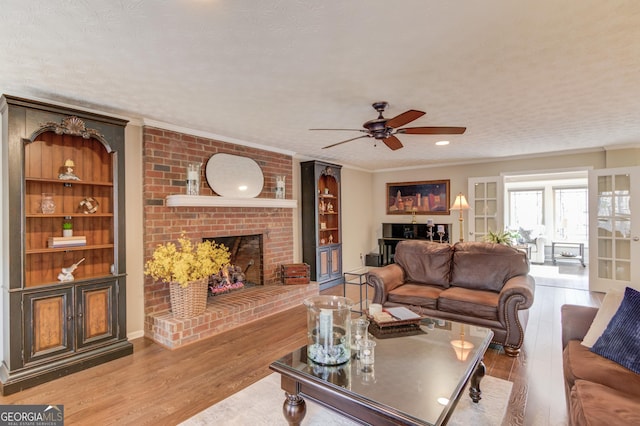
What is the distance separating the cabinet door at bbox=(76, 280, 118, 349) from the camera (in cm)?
286

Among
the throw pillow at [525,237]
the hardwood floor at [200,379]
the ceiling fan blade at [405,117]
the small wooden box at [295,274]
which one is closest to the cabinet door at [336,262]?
the small wooden box at [295,274]

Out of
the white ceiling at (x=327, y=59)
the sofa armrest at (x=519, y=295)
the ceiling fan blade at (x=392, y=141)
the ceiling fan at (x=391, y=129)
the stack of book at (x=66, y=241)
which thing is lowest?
the sofa armrest at (x=519, y=295)

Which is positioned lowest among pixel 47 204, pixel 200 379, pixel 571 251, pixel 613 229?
pixel 200 379

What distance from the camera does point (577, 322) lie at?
2.26m

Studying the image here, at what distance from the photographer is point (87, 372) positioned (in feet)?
9.06

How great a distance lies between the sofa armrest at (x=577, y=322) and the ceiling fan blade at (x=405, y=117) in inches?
70.9

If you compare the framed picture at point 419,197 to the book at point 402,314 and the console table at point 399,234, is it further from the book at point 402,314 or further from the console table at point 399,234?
the book at point 402,314

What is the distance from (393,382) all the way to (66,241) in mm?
2937

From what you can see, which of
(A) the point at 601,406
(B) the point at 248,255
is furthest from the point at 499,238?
(A) the point at 601,406

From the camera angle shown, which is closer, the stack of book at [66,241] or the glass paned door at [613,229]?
the stack of book at [66,241]

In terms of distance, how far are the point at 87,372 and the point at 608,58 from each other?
4.59 meters

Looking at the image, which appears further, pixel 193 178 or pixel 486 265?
pixel 193 178

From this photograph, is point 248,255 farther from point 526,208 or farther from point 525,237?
point 526,208

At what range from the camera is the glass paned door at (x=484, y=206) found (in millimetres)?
6078
